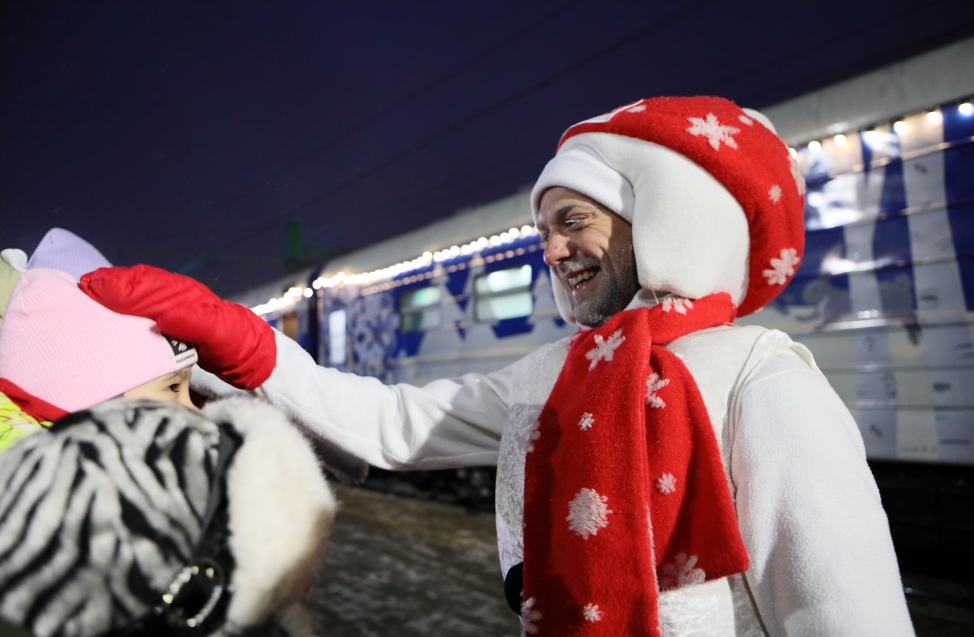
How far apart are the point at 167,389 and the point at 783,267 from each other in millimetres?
1368

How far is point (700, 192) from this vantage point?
133cm

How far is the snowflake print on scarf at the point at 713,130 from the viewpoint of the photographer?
1.35 metres

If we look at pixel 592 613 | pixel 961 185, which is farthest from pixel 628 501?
pixel 961 185

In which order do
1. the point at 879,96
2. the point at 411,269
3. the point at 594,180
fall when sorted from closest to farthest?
the point at 594,180 → the point at 879,96 → the point at 411,269

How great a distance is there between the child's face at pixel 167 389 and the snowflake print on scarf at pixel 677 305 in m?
1.01

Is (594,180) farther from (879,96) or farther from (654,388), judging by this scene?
(879,96)

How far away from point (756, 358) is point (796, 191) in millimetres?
439

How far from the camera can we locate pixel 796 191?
142cm

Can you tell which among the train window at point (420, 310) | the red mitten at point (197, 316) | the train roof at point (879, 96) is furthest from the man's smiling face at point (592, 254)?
the train window at point (420, 310)

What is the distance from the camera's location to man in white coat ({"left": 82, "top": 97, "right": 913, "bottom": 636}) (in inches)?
42.8

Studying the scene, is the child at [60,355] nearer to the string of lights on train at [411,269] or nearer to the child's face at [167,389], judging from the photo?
the child's face at [167,389]

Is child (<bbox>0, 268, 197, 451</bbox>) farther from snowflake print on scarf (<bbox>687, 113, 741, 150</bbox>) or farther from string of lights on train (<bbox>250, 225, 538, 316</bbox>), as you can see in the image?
string of lights on train (<bbox>250, 225, 538, 316</bbox>)

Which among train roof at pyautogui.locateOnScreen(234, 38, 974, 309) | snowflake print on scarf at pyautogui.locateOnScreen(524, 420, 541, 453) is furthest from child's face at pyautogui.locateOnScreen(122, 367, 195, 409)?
train roof at pyautogui.locateOnScreen(234, 38, 974, 309)

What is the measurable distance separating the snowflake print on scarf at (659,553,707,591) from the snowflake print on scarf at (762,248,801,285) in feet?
2.28
